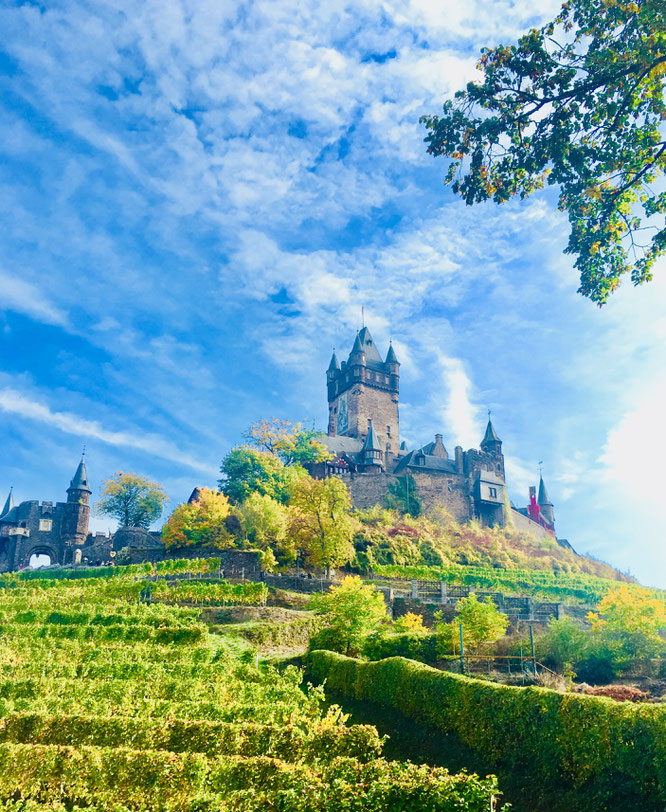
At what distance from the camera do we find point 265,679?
63.4 feet

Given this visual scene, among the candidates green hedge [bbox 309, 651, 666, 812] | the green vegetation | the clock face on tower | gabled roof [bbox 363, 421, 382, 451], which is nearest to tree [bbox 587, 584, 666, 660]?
green hedge [bbox 309, 651, 666, 812]

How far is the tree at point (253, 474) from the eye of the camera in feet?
175

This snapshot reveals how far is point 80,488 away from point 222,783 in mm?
60097

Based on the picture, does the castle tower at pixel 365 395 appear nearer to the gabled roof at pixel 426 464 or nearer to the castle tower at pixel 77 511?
the gabled roof at pixel 426 464

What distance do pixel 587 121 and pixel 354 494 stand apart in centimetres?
5109

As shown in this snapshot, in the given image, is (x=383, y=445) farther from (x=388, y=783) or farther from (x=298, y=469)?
(x=388, y=783)

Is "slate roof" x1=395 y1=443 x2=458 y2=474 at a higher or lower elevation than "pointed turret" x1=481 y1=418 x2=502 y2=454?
lower

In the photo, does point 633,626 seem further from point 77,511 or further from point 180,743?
point 77,511

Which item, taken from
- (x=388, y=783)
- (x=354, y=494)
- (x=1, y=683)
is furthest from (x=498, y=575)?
(x=388, y=783)

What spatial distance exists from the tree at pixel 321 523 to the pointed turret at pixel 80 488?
28639 millimetres

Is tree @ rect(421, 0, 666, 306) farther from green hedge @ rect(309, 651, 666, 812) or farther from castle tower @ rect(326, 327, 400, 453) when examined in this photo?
castle tower @ rect(326, 327, 400, 453)

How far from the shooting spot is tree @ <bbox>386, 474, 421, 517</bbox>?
61.8m

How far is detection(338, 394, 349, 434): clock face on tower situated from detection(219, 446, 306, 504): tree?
20751mm

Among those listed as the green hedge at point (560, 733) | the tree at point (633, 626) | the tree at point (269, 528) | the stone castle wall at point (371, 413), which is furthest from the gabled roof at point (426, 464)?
the green hedge at point (560, 733)
